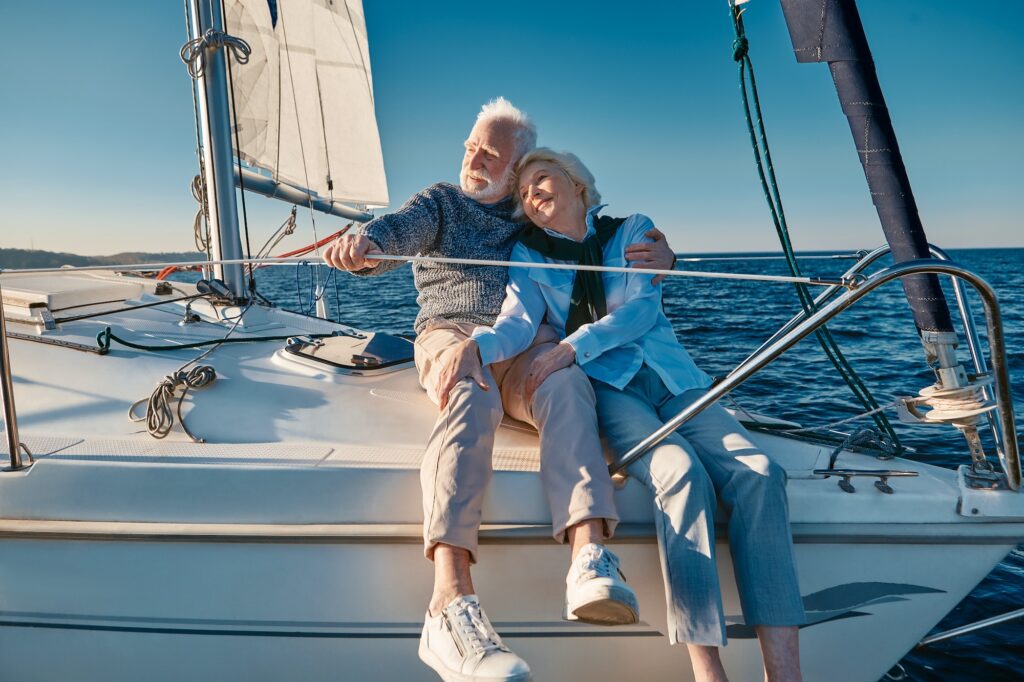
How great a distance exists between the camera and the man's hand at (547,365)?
2.15m

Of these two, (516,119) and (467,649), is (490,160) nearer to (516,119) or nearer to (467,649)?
(516,119)

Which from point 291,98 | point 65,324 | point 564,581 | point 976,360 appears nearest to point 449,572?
point 564,581

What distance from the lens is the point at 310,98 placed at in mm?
5293

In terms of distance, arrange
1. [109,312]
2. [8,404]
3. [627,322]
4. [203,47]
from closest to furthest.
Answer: [8,404] < [627,322] < [109,312] < [203,47]

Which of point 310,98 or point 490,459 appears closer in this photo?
point 490,459

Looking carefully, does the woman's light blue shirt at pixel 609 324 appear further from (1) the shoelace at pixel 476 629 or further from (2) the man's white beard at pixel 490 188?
(1) the shoelace at pixel 476 629

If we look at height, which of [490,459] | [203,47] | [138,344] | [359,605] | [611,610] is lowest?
[359,605]

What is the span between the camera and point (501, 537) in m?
1.97

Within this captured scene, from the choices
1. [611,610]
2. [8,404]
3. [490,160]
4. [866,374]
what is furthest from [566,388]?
[866,374]

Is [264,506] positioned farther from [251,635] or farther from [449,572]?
[449,572]

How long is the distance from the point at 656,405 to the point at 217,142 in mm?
2934

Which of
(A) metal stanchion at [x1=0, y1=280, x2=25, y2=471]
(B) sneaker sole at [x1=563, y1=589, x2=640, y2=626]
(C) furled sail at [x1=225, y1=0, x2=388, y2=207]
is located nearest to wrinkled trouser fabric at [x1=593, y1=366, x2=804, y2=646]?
(B) sneaker sole at [x1=563, y1=589, x2=640, y2=626]

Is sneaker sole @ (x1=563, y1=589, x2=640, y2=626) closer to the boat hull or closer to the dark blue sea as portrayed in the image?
the boat hull

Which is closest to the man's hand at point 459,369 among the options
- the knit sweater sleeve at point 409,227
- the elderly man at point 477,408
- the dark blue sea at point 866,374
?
the elderly man at point 477,408
